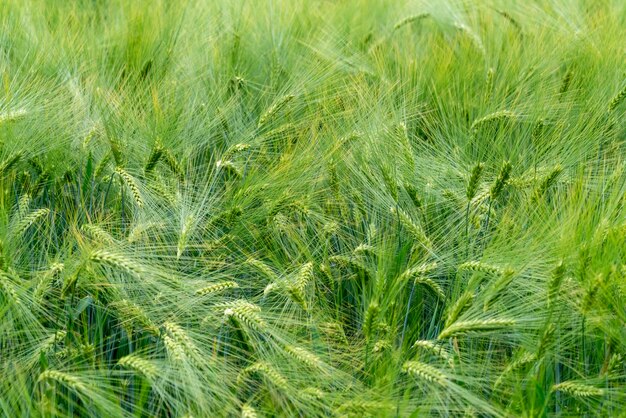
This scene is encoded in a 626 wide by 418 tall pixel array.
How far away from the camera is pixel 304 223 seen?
6.11ft

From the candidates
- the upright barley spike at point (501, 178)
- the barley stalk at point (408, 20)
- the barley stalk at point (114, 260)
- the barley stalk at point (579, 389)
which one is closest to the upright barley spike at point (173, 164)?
the barley stalk at point (114, 260)

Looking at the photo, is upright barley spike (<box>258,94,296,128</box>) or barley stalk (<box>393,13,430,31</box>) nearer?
upright barley spike (<box>258,94,296,128</box>)

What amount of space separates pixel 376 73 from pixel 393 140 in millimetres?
535

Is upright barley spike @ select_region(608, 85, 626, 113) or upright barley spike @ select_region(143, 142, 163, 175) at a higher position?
upright barley spike @ select_region(608, 85, 626, 113)

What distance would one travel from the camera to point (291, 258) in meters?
1.78

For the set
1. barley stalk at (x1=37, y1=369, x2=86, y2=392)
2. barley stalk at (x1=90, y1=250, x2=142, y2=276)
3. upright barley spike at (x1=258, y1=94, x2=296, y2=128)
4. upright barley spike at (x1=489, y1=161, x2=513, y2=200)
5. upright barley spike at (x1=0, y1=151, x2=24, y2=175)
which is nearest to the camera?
barley stalk at (x1=37, y1=369, x2=86, y2=392)

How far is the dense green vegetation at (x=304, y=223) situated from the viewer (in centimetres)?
146

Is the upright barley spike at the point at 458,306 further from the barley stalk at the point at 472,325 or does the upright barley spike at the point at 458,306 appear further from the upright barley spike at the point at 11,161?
the upright barley spike at the point at 11,161

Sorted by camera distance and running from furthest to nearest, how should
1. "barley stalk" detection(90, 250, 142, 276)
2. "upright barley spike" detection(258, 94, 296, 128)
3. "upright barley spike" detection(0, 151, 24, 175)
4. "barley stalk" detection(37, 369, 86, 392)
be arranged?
"upright barley spike" detection(258, 94, 296, 128) → "upright barley spike" detection(0, 151, 24, 175) → "barley stalk" detection(90, 250, 142, 276) → "barley stalk" detection(37, 369, 86, 392)

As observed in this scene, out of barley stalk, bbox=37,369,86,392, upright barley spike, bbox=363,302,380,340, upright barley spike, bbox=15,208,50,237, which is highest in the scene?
upright barley spike, bbox=363,302,380,340

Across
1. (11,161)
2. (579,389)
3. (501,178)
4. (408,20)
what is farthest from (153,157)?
(408,20)

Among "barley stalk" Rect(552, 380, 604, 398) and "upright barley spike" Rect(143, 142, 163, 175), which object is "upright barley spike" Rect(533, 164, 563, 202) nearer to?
"barley stalk" Rect(552, 380, 604, 398)

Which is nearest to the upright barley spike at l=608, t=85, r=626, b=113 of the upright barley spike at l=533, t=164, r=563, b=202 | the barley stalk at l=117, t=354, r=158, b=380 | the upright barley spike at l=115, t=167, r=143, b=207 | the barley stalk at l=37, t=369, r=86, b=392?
the upright barley spike at l=533, t=164, r=563, b=202

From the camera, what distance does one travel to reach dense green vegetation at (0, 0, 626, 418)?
1463 mm
